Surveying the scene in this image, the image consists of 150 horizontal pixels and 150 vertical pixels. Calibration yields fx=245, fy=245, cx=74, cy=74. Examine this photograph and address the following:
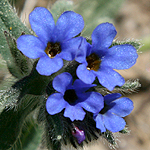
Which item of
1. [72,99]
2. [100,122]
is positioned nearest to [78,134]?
[100,122]

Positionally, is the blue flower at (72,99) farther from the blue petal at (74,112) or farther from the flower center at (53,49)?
the flower center at (53,49)

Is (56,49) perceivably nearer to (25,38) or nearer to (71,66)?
(71,66)

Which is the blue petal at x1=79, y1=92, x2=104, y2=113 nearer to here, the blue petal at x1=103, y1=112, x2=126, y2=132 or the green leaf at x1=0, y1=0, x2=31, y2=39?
the blue petal at x1=103, y1=112, x2=126, y2=132

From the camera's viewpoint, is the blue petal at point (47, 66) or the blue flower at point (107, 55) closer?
the blue petal at point (47, 66)

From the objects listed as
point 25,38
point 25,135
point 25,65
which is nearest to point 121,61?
point 25,38

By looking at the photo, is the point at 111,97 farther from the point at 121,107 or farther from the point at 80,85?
the point at 80,85

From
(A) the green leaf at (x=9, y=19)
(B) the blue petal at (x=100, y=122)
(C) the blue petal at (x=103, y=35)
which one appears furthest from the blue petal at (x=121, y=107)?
(A) the green leaf at (x=9, y=19)
